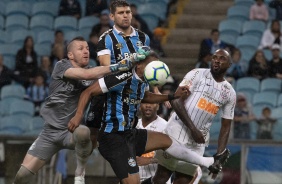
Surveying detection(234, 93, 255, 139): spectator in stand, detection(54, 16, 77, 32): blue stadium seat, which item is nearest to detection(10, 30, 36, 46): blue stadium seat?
detection(54, 16, 77, 32): blue stadium seat

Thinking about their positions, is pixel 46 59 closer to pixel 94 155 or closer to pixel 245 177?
pixel 94 155

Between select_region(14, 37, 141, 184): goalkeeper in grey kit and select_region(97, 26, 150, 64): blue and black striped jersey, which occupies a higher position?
select_region(97, 26, 150, 64): blue and black striped jersey

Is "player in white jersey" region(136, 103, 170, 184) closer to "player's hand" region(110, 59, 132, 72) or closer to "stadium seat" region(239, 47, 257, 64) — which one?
"player's hand" region(110, 59, 132, 72)

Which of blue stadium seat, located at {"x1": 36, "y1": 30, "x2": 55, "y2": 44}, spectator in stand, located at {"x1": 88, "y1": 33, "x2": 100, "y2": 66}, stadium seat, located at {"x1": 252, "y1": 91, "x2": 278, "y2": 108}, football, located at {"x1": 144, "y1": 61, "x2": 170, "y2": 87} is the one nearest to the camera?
football, located at {"x1": 144, "y1": 61, "x2": 170, "y2": 87}

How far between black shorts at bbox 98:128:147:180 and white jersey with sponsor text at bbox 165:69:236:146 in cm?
100

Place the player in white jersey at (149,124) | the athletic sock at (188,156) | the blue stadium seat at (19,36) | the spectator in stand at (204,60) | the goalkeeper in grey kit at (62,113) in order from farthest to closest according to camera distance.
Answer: the blue stadium seat at (19,36) → the spectator in stand at (204,60) → the player in white jersey at (149,124) → the athletic sock at (188,156) → the goalkeeper in grey kit at (62,113)

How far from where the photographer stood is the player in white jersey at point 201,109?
38.6ft

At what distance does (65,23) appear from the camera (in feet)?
63.3

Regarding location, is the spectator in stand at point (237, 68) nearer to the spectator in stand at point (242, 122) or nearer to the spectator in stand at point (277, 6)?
the spectator in stand at point (242, 122)

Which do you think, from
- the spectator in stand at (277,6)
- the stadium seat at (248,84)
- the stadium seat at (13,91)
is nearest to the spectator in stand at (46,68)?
the stadium seat at (13,91)

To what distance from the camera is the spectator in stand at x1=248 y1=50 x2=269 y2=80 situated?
57.0ft

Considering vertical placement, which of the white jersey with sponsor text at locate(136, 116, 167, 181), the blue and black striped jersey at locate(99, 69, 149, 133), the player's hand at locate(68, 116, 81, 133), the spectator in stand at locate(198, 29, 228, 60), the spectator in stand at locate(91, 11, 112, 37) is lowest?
the white jersey with sponsor text at locate(136, 116, 167, 181)

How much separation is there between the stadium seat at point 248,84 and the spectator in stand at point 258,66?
0.43 ft

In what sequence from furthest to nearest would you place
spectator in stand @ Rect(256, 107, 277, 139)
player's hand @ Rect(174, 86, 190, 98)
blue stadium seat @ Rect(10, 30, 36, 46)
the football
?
1. blue stadium seat @ Rect(10, 30, 36, 46)
2. spectator in stand @ Rect(256, 107, 277, 139)
3. player's hand @ Rect(174, 86, 190, 98)
4. the football
